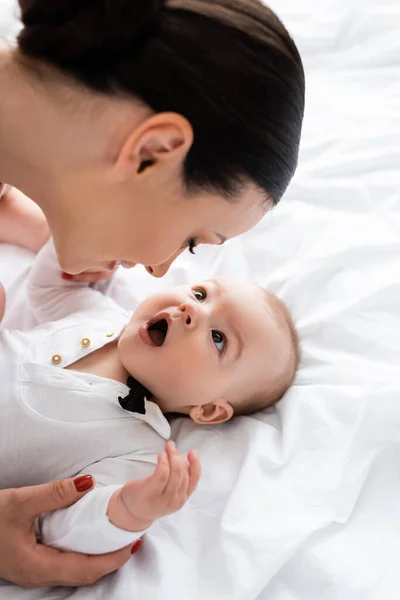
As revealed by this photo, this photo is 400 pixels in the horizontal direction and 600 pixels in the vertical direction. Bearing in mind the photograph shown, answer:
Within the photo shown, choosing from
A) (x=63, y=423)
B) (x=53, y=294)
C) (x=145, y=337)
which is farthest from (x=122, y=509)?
(x=53, y=294)

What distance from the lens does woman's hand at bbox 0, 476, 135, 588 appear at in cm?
Result: 95

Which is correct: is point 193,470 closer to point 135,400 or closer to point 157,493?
point 157,493

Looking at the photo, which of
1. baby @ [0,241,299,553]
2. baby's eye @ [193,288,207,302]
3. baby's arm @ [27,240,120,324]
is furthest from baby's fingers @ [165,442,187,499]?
baby's arm @ [27,240,120,324]

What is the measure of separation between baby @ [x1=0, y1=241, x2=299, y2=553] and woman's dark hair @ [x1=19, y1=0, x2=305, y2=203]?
469 millimetres

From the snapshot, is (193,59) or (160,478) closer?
(193,59)

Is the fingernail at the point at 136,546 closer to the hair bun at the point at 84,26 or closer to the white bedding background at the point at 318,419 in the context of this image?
the white bedding background at the point at 318,419

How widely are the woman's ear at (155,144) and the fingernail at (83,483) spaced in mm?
487

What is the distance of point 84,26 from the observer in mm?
665

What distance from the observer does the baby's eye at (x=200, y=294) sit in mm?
1219

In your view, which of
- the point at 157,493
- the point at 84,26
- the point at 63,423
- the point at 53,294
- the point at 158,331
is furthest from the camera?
the point at 53,294

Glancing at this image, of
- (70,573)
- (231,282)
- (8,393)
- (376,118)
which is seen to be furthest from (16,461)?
(376,118)

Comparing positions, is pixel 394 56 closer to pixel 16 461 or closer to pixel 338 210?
pixel 338 210

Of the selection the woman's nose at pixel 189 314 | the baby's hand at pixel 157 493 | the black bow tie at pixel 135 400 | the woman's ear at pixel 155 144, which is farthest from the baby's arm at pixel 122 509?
the woman's ear at pixel 155 144

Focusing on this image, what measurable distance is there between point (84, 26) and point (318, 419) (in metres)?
0.72
